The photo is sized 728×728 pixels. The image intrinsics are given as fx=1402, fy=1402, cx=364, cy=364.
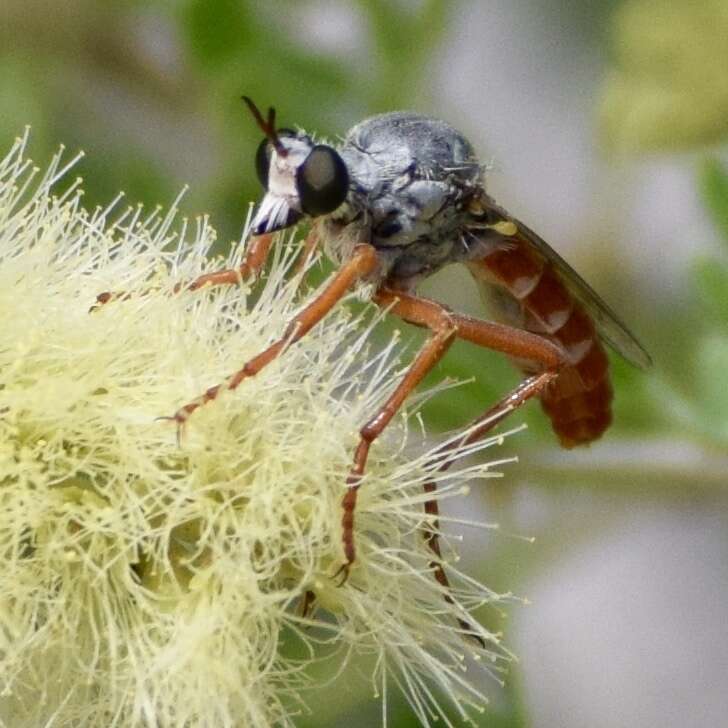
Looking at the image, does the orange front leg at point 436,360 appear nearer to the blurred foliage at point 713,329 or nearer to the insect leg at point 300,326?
the insect leg at point 300,326

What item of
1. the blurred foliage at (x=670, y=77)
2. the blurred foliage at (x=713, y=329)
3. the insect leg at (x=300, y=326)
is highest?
the blurred foliage at (x=670, y=77)

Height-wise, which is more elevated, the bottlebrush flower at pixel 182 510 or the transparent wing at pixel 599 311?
the transparent wing at pixel 599 311

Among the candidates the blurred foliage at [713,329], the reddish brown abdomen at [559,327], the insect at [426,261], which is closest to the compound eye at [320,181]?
the insect at [426,261]

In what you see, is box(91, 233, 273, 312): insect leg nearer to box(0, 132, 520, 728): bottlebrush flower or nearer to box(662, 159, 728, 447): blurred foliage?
box(0, 132, 520, 728): bottlebrush flower

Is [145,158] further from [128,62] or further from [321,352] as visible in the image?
[321,352]

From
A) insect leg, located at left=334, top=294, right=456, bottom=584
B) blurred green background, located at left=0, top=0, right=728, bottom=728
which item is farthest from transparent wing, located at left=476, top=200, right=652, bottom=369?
insect leg, located at left=334, top=294, right=456, bottom=584

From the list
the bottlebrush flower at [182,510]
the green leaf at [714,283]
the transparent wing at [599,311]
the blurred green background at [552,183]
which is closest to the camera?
the bottlebrush flower at [182,510]
